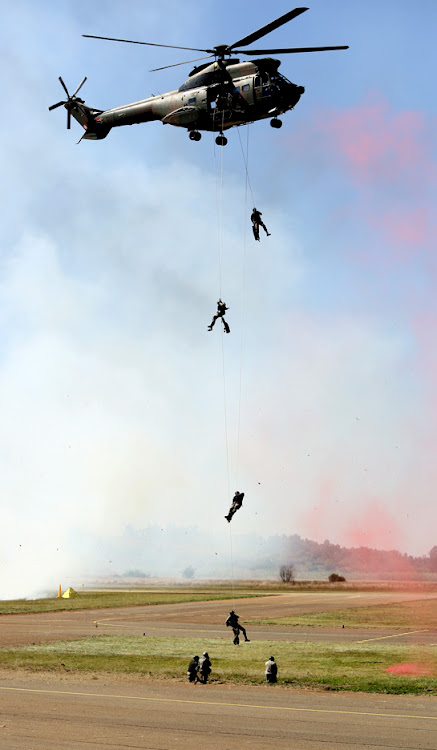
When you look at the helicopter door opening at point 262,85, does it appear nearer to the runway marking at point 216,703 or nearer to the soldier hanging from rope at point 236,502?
the soldier hanging from rope at point 236,502

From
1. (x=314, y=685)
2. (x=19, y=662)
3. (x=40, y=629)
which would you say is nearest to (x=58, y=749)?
(x=314, y=685)

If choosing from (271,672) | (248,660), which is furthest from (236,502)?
(248,660)

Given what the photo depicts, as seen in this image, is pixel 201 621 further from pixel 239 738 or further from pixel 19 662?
pixel 239 738

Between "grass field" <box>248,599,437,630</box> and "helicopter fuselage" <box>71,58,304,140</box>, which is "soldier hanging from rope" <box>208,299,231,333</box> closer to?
"helicopter fuselage" <box>71,58,304,140</box>

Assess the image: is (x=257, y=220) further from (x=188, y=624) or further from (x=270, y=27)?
(x=188, y=624)

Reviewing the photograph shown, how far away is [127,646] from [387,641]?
17.9 metres

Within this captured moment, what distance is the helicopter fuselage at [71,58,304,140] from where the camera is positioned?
3450cm

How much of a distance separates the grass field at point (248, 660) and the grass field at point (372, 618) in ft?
45.9

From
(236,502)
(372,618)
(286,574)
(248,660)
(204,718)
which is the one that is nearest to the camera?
(204,718)

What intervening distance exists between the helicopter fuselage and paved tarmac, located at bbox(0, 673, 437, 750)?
25583mm

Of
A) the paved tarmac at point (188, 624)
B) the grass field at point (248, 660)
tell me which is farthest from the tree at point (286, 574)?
the grass field at point (248, 660)

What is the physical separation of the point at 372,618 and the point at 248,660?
31.6 m

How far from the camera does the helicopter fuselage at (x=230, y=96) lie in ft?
113

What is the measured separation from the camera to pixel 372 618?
68.8m
